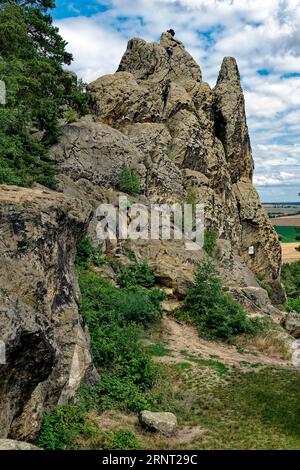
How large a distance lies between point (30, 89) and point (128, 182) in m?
9.47

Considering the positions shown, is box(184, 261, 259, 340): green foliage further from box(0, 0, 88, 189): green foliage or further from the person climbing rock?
the person climbing rock

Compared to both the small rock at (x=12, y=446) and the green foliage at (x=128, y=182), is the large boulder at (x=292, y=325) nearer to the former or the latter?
the green foliage at (x=128, y=182)

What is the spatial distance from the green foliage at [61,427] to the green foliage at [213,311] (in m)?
9.86

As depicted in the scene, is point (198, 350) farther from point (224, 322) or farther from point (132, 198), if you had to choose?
point (132, 198)

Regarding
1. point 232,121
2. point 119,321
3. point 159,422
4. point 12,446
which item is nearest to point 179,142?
point 232,121

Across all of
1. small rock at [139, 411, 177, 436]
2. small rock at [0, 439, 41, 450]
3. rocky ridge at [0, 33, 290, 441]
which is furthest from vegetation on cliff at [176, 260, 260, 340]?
small rock at [0, 439, 41, 450]

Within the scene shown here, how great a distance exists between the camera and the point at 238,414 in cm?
1148

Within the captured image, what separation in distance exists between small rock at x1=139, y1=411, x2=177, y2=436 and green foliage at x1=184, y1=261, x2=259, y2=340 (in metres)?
8.57

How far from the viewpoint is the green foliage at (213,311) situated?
62.5ft

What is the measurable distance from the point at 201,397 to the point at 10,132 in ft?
48.3

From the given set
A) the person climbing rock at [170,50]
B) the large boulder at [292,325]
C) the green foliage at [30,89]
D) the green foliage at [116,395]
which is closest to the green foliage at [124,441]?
the green foliage at [116,395]

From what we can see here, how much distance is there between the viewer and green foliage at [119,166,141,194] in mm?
28812

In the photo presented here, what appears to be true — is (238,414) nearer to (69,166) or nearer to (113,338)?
(113,338)
